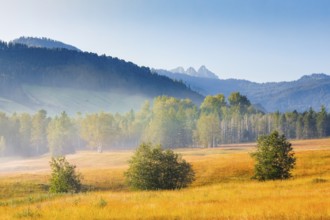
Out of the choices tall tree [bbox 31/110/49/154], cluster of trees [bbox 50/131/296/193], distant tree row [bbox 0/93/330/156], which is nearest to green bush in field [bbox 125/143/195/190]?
cluster of trees [bbox 50/131/296/193]

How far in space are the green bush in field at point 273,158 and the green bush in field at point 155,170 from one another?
8625 mm

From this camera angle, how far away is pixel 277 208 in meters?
17.8

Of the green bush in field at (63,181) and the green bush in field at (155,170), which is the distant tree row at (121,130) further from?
the green bush in field at (155,170)

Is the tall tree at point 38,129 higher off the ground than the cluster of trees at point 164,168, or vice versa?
the tall tree at point 38,129

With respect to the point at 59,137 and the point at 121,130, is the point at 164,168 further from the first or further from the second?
the point at 121,130

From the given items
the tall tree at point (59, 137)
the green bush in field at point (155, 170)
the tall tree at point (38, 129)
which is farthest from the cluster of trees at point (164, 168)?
the tall tree at point (38, 129)

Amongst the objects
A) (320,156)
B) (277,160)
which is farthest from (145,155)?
(320,156)

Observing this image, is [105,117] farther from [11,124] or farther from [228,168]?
[228,168]

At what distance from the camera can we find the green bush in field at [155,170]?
3994 centimetres

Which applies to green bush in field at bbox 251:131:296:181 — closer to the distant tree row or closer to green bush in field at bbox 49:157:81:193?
green bush in field at bbox 49:157:81:193

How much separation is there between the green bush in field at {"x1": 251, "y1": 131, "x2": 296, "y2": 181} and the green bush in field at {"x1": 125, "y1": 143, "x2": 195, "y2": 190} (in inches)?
Answer: 340

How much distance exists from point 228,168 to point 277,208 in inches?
1807

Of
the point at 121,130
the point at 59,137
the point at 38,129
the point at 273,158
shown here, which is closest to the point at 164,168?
the point at 273,158

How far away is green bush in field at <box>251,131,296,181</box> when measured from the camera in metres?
42.5
